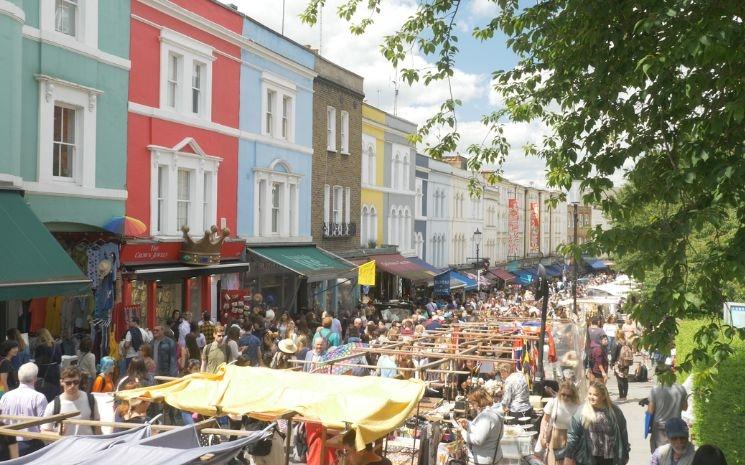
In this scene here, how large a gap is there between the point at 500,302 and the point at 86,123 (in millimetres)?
25705

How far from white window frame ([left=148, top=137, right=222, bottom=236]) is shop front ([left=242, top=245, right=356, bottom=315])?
261 centimetres

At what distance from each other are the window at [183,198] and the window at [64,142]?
3997mm

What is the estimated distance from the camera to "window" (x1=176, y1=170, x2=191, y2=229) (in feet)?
70.2

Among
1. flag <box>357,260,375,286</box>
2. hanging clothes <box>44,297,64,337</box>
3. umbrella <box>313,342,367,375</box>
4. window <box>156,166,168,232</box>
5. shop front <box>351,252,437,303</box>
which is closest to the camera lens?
umbrella <box>313,342,367,375</box>

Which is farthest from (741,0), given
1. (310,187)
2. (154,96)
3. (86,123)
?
(310,187)

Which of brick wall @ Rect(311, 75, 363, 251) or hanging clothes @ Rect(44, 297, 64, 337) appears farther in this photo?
brick wall @ Rect(311, 75, 363, 251)

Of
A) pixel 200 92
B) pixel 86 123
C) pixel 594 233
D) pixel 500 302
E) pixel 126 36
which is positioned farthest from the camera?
pixel 500 302

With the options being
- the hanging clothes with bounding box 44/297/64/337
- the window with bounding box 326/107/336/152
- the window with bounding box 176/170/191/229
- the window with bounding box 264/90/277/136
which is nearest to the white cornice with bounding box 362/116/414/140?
the window with bounding box 326/107/336/152

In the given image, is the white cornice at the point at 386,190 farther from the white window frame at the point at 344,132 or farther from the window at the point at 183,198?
the window at the point at 183,198

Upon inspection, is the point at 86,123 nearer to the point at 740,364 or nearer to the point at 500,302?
the point at 740,364

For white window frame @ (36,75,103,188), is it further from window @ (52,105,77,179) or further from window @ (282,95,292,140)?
window @ (282,95,292,140)

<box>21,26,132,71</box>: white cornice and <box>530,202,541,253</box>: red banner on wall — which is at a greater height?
<box>21,26,132,71</box>: white cornice

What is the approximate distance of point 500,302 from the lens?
39531 mm

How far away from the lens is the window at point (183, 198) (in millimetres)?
21391
